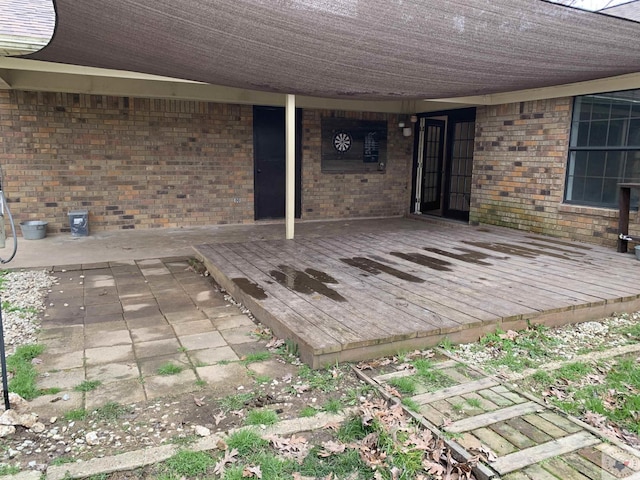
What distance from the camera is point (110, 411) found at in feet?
6.82

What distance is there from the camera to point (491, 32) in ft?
9.87

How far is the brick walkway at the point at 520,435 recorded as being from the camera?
5.40ft

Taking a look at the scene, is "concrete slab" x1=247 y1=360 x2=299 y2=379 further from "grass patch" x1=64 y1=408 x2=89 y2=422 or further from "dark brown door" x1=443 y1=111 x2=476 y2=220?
"dark brown door" x1=443 y1=111 x2=476 y2=220

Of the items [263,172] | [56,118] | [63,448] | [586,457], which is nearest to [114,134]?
[56,118]

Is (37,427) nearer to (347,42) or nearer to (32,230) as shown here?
(347,42)

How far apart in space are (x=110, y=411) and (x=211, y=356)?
27.3 inches

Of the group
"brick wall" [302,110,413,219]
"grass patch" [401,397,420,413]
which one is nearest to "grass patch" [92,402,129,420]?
"grass patch" [401,397,420,413]

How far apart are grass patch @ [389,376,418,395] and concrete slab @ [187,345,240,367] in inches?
36.6

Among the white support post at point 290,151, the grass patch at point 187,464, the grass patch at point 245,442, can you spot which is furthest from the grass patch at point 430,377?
the white support post at point 290,151

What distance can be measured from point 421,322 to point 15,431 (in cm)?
212

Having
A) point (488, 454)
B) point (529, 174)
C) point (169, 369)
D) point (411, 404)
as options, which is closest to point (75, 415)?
point (169, 369)

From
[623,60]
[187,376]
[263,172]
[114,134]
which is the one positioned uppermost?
[623,60]

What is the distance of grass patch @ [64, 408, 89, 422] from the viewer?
6.60 ft

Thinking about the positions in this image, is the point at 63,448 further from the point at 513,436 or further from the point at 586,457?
the point at 586,457
